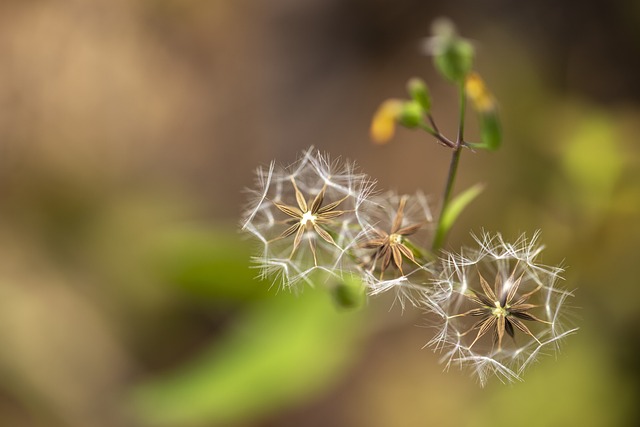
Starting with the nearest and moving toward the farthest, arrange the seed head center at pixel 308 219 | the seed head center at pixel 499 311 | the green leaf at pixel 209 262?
the seed head center at pixel 499 311 → the seed head center at pixel 308 219 → the green leaf at pixel 209 262

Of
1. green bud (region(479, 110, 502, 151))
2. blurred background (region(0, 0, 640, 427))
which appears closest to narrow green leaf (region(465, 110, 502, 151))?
green bud (region(479, 110, 502, 151))

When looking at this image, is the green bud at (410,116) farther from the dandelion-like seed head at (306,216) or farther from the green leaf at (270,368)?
the green leaf at (270,368)

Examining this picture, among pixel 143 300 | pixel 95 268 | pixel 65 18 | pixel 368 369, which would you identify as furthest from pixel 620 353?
pixel 65 18

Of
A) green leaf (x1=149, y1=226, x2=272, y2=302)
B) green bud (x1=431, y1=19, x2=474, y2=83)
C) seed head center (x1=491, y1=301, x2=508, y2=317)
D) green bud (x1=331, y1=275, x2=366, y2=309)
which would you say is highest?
green leaf (x1=149, y1=226, x2=272, y2=302)

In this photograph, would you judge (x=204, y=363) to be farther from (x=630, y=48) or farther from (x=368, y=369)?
(x=630, y=48)

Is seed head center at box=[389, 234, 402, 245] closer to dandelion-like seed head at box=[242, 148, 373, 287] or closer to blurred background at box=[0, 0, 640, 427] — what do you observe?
dandelion-like seed head at box=[242, 148, 373, 287]

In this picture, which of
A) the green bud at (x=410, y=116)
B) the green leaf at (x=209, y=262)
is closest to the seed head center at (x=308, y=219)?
the green bud at (x=410, y=116)
